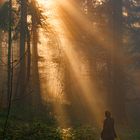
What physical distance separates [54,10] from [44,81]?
10.2 m

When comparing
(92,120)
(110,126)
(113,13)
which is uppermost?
(113,13)

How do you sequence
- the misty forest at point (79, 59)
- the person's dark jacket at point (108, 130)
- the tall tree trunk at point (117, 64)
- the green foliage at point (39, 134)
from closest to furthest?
the person's dark jacket at point (108, 130) < the green foliage at point (39, 134) < the misty forest at point (79, 59) < the tall tree trunk at point (117, 64)

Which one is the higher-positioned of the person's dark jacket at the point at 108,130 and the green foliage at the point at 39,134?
the person's dark jacket at the point at 108,130

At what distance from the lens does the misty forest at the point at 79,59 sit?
87.6 feet

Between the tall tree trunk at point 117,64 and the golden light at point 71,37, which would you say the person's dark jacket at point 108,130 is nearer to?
the tall tree trunk at point 117,64

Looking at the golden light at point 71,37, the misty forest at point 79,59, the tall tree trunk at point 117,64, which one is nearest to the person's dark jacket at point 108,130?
the misty forest at point 79,59

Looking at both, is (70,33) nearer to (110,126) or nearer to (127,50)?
(127,50)

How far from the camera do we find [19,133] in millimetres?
16500

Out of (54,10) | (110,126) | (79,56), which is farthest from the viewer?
(79,56)

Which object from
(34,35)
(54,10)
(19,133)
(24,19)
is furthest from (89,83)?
(19,133)

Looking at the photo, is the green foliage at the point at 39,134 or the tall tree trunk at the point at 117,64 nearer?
the green foliage at the point at 39,134

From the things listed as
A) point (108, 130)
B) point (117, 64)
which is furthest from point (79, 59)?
point (108, 130)

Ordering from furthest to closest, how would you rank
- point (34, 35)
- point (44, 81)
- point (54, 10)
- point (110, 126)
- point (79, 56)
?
point (44, 81)
point (79, 56)
point (54, 10)
point (34, 35)
point (110, 126)

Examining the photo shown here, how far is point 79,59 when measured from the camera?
4050 cm
